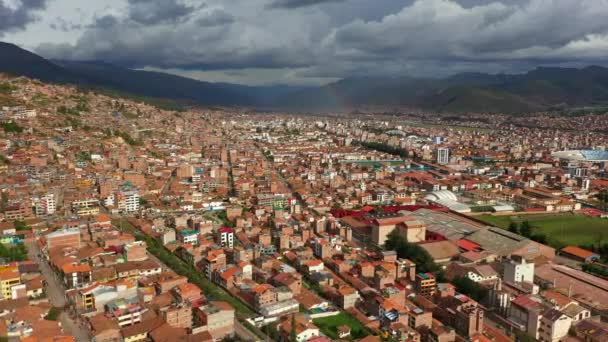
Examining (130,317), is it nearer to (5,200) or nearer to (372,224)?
(372,224)

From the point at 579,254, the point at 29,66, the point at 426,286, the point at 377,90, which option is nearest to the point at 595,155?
the point at 579,254

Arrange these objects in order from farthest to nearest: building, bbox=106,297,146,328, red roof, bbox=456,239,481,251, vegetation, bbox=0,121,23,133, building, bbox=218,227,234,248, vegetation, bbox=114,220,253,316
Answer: vegetation, bbox=0,121,23,133, red roof, bbox=456,239,481,251, building, bbox=218,227,234,248, vegetation, bbox=114,220,253,316, building, bbox=106,297,146,328

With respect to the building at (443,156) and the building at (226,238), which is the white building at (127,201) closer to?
the building at (226,238)

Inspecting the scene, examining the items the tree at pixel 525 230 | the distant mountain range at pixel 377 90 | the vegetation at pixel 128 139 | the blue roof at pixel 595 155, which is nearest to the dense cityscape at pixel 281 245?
the vegetation at pixel 128 139

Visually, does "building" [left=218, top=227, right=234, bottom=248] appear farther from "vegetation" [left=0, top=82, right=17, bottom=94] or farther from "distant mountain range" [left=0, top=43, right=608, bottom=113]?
"distant mountain range" [left=0, top=43, right=608, bottom=113]

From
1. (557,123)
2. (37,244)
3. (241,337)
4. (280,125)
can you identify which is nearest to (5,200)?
(37,244)

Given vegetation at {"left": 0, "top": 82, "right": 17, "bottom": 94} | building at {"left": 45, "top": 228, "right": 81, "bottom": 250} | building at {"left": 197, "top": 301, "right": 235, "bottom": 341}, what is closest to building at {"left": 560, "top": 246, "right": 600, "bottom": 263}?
building at {"left": 197, "top": 301, "right": 235, "bottom": 341}
